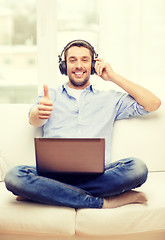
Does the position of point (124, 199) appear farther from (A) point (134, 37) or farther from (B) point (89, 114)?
(A) point (134, 37)

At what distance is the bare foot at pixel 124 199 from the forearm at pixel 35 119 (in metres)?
0.58

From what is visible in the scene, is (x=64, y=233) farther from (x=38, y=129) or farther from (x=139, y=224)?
(x=38, y=129)

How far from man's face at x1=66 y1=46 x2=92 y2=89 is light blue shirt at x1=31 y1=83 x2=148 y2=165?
0.08 m

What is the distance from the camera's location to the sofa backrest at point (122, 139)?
1.79 metres

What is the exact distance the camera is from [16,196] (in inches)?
56.2

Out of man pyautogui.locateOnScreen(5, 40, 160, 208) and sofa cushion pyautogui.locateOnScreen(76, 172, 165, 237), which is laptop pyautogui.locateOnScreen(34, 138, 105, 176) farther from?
sofa cushion pyautogui.locateOnScreen(76, 172, 165, 237)

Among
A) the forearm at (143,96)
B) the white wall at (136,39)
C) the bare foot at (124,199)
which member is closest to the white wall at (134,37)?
the white wall at (136,39)

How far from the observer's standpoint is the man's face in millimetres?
1813

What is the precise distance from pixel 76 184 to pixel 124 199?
0.73 feet

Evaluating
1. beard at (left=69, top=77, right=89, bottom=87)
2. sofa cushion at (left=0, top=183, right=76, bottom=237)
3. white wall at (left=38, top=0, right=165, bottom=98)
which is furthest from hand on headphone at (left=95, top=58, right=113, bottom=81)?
sofa cushion at (left=0, top=183, right=76, bottom=237)

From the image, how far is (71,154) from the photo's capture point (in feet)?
4.12

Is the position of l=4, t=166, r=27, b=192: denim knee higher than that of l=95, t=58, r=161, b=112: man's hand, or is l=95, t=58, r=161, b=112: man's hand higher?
l=95, t=58, r=161, b=112: man's hand

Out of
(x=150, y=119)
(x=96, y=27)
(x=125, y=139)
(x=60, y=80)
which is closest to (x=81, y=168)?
(x=125, y=139)

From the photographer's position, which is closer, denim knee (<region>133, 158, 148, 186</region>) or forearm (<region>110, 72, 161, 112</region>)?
denim knee (<region>133, 158, 148, 186</region>)
